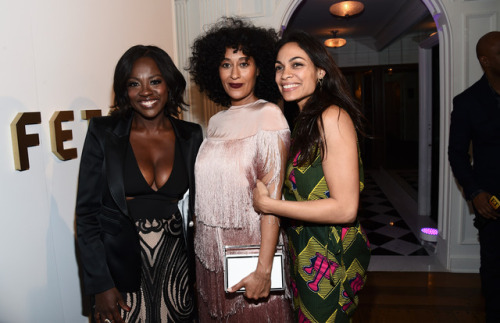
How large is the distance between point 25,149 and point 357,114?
4.72 feet

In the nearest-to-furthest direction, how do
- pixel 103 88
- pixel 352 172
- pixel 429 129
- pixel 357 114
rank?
pixel 352 172 → pixel 357 114 → pixel 103 88 → pixel 429 129

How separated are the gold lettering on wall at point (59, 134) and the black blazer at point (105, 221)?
392mm

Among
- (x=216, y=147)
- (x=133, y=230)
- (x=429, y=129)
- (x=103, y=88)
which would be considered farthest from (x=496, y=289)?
(x=429, y=129)

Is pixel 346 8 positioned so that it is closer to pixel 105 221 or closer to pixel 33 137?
pixel 33 137

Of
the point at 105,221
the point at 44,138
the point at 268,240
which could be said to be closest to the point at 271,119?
the point at 268,240

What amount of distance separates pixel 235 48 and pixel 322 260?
3.34 feet

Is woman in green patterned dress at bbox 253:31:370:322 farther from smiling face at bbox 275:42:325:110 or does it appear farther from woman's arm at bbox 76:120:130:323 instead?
woman's arm at bbox 76:120:130:323

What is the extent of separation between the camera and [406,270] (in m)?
3.75

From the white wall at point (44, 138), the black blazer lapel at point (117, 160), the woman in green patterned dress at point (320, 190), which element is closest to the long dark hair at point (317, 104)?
the woman in green patterned dress at point (320, 190)

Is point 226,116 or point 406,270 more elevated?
point 226,116

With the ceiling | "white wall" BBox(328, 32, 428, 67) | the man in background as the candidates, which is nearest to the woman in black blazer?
the man in background

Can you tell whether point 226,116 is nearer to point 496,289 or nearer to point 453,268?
point 496,289

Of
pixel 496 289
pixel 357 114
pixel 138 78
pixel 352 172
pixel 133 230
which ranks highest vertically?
pixel 138 78

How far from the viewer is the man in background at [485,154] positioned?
2514mm
